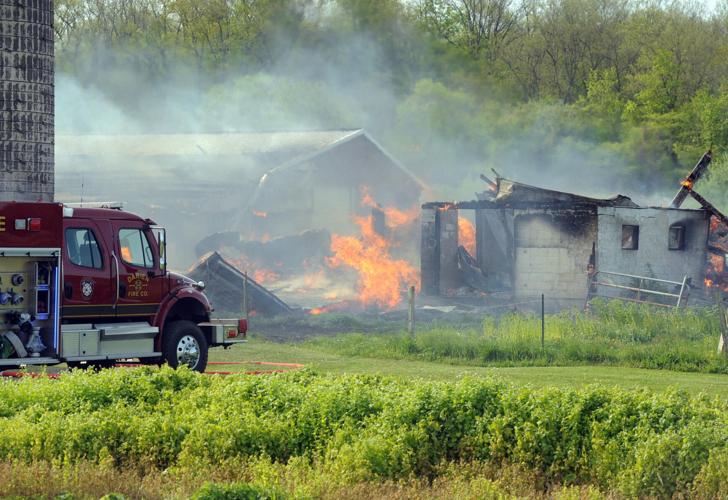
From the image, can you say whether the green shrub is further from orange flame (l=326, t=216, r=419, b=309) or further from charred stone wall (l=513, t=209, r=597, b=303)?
orange flame (l=326, t=216, r=419, b=309)

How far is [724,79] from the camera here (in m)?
62.8

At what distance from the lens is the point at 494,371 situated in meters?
20.3

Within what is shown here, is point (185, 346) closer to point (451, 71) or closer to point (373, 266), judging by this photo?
point (373, 266)

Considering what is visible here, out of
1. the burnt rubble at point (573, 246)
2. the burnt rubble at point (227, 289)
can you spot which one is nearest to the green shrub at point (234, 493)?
the burnt rubble at point (227, 289)

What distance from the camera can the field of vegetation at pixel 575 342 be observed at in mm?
21906

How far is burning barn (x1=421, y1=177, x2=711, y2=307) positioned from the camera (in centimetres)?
3344

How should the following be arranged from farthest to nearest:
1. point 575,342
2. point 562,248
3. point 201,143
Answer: point 201,143 → point 562,248 → point 575,342

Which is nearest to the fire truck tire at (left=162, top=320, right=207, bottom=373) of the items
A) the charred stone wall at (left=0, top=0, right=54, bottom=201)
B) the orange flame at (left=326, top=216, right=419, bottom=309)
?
the charred stone wall at (left=0, top=0, right=54, bottom=201)

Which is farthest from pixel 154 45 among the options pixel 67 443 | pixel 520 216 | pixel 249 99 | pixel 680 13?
pixel 67 443

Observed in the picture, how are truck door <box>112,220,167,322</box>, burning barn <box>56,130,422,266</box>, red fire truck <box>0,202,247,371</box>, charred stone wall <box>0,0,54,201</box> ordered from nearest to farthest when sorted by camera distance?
red fire truck <box>0,202,247,371</box> → truck door <box>112,220,167,322</box> → charred stone wall <box>0,0,54,201</box> → burning barn <box>56,130,422,266</box>

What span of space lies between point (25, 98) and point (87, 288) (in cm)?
677

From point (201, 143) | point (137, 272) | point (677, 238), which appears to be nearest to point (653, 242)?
point (677, 238)

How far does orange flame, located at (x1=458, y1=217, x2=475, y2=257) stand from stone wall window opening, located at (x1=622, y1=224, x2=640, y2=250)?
7.79 m

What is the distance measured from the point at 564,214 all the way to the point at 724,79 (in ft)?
105
